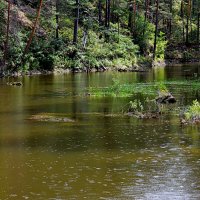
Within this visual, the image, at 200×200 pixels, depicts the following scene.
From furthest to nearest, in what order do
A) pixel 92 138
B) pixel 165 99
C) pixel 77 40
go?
pixel 77 40
pixel 165 99
pixel 92 138

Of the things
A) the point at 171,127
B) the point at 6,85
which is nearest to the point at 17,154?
the point at 171,127

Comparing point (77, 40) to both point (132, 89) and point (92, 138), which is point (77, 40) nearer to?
point (132, 89)

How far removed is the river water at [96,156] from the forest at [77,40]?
2325 centimetres

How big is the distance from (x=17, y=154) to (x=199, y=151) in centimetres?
477

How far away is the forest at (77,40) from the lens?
4372 cm

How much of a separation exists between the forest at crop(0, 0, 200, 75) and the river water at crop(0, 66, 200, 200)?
76.3ft

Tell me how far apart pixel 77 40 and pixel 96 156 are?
136 feet

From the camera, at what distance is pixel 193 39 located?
262 feet

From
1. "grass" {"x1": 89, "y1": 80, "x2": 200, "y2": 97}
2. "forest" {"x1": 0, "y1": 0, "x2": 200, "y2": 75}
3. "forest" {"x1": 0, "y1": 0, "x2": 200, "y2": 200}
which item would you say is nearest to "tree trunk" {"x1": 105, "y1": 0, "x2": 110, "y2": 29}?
"forest" {"x1": 0, "y1": 0, "x2": 200, "y2": 75}

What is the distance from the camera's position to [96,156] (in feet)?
40.7

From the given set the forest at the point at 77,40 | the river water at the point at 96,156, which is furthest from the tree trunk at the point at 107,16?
the river water at the point at 96,156

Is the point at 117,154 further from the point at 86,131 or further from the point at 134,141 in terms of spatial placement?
the point at 86,131

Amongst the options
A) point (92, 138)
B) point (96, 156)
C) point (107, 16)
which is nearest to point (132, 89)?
point (92, 138)

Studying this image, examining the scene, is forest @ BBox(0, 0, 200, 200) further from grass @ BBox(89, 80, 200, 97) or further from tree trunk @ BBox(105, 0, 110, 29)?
tree trunk @ BBox(105, 0, 110, 29)
